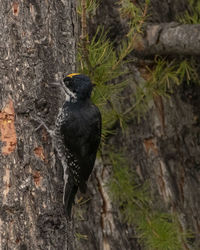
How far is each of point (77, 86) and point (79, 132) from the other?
0.90 ft

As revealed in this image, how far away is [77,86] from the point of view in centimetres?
205

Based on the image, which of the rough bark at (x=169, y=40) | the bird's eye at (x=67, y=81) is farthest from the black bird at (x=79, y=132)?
the rough bark at (x=169, y=40)

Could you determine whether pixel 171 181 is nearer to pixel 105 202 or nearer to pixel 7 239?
pixel 105 202

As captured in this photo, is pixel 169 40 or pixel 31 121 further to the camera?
pixel 169 40

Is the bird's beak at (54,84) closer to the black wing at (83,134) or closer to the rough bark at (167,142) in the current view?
the black wing at (83,134)

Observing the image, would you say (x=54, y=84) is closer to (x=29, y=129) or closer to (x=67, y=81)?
(x=67, y=81)

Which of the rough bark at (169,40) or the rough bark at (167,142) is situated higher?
the rough bark at (169,40)

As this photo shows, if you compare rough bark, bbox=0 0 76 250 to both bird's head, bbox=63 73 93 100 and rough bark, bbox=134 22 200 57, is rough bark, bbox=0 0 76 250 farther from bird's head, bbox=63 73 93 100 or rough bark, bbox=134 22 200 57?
rough bark, bbox=134 22 200 57

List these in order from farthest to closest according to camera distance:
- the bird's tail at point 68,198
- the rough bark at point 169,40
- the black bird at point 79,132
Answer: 1. the rough bark at point 169,40
2. the black bird at point 79,132
3. the bird's tail at point 68,198

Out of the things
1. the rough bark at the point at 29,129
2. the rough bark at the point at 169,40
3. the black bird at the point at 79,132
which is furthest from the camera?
the rough bark at the point at 169,40

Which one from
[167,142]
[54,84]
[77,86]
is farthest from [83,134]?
[167,142]

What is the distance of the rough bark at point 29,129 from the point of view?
1688 millimetres

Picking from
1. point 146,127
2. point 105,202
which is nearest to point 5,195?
point 105,202

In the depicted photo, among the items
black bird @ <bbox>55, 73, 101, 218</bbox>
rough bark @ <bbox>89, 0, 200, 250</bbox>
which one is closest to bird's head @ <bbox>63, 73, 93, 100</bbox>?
black bird @ <bbox>55, 73, 101, 218</bbox>
